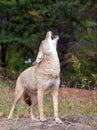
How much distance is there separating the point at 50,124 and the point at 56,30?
29.3 ft

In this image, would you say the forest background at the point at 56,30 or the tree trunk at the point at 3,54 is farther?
the tree trunk at the point at 3,54

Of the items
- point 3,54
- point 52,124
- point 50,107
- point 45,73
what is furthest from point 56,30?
point 52,124

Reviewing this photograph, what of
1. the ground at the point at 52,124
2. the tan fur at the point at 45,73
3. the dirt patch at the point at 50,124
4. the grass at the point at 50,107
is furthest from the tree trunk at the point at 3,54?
the tan fur at the point at 45,73

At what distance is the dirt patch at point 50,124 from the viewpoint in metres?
8.77

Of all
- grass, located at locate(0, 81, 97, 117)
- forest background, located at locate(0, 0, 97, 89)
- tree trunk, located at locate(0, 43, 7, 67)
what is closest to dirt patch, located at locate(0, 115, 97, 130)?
grass, located at locate(0, 81, 97, 117)

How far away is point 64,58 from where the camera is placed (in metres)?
17.9

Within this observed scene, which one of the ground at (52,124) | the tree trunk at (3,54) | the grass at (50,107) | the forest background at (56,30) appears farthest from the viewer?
the tree trunk at (3,54)

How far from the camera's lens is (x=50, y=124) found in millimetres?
8883

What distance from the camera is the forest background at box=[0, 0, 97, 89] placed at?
17.0 m

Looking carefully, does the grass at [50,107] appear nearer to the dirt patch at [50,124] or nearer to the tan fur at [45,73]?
the dirt patch at [50,124]

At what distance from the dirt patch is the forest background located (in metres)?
6.69

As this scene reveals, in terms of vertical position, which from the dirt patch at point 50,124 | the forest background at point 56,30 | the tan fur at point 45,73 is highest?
the forest background at point 56,30

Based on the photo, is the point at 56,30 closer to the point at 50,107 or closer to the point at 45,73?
the point at 50,107

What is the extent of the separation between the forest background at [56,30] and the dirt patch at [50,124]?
669 centimetres
